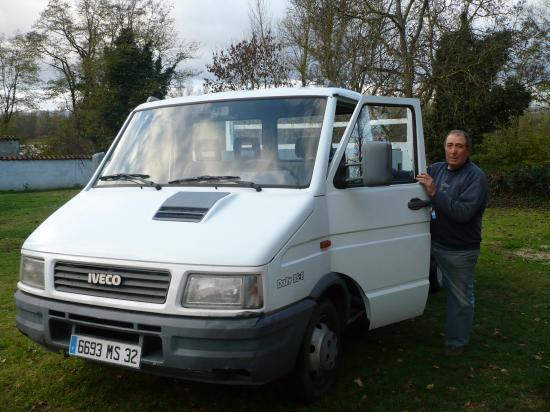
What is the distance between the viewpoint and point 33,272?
395cm

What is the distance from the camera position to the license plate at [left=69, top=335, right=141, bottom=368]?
137 inches

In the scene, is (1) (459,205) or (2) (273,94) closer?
(2) (273,94)

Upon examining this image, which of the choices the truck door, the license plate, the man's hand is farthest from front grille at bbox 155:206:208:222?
the man's hand

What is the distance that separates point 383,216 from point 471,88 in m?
17.9

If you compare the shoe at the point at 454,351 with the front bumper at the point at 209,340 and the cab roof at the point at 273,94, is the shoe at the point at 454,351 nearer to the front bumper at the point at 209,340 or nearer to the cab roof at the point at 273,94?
the front bumper at the point at 209,340

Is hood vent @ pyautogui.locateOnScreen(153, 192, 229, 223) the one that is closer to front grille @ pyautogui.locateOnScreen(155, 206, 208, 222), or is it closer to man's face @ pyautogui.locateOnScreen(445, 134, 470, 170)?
front grille @ pyautogui.locateOnScreen(155, 206, 208, 222)

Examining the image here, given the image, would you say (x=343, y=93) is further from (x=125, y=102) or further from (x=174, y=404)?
(x=125, y=102)

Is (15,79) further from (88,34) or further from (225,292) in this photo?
(225,292)

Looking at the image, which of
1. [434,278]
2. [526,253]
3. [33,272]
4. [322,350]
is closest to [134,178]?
[33,272]

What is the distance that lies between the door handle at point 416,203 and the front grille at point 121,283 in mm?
2387

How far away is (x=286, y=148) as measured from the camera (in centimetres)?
427

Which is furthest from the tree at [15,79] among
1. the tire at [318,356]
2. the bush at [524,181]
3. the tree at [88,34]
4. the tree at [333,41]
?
the tire at [318,356]

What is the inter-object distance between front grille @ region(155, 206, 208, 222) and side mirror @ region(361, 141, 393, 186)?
124 cm

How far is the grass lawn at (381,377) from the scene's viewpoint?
415cm
